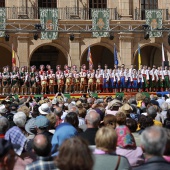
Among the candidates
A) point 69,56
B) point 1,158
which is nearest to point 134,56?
point 69,56

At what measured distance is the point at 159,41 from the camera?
36.3 m

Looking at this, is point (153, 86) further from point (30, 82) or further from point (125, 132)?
point (125, 132)

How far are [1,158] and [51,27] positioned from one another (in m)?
28.5

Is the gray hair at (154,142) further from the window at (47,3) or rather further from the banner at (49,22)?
the window at (47,3)

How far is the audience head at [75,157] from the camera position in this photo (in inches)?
171

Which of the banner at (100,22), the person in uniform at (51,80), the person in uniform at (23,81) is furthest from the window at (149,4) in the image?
the person in uniform at (23,81)

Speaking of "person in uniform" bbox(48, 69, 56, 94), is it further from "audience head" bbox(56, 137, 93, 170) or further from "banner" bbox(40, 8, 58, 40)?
"audience head" bbox(56, 137, 93, 170)

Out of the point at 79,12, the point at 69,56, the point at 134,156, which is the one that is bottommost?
the point at 134,156

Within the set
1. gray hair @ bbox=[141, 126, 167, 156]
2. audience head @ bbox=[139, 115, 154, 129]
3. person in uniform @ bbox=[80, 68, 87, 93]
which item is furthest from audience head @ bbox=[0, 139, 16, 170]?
person in uniform @ bbox=[80, 68, 87, 93]

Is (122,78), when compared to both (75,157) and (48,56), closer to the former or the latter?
(48,56)

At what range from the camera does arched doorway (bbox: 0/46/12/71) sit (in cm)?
3854

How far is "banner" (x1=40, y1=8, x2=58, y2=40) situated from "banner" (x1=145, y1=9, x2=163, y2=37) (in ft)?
21.9

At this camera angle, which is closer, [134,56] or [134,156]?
[134,156]

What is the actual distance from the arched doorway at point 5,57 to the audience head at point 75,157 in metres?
34.6
